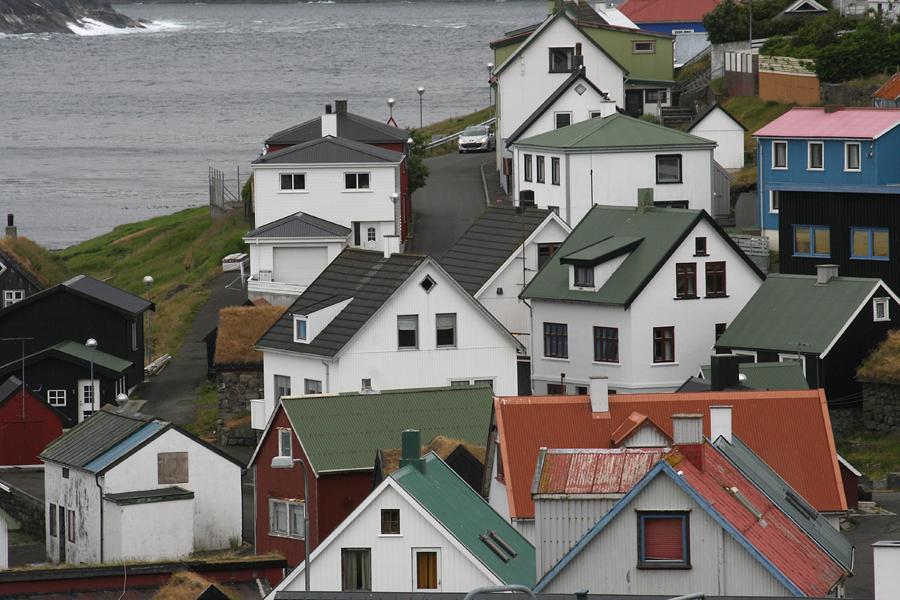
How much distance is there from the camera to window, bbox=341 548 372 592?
27391mm

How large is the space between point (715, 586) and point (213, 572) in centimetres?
1270

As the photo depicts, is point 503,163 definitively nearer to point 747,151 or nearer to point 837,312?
point 747,151

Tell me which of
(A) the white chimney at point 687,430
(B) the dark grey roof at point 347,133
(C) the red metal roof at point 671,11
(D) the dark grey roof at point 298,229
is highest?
(C) the red metal roof at point 671,11

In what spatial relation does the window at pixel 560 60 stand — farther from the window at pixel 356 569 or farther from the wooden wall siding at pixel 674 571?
the wooden wall siding at pixel 674 571

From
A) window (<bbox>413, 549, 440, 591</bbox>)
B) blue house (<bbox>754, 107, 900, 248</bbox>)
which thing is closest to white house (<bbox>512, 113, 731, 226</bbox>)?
blue house (<bbox>754, 107, 900, 248</bbox>)

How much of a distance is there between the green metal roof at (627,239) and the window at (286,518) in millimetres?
15810

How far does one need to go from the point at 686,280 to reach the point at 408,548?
77.2 feet

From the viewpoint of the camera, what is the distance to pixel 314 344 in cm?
4356

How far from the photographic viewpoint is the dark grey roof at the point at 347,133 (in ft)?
231

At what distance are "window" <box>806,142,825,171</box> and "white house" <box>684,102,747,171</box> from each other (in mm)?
13337

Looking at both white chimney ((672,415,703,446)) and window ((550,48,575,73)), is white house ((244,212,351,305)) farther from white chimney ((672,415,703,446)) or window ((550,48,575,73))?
white chimney ((672,415,703,446))

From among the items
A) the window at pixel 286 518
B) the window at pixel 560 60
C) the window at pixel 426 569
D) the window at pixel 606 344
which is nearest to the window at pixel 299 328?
the window at pixel 286 518

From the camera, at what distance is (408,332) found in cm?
4362

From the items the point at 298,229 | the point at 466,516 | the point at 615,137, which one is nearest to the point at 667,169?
the point at 615,137
